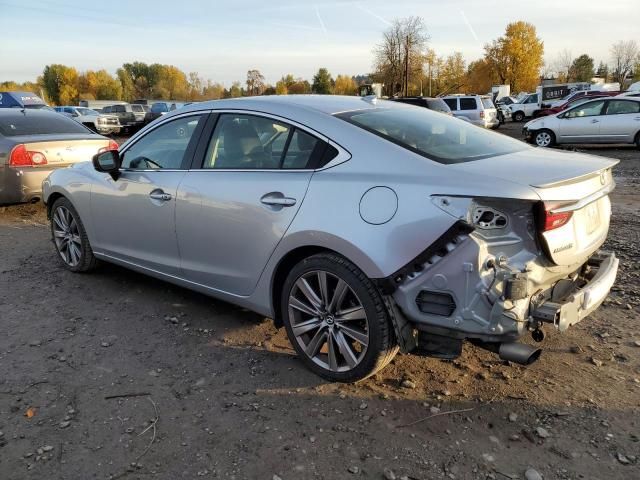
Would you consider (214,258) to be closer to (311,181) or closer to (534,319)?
(311,181)

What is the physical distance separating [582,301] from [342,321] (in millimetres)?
1287

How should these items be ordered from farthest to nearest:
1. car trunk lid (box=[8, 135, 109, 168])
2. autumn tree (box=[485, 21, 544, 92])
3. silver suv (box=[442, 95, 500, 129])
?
1. autumn tree (box=[485, 21, 544, 92])
2. silver suv (box=[442, 95, 500, 129])
3. car trunk lid (box=[8, 135, 109, 168])

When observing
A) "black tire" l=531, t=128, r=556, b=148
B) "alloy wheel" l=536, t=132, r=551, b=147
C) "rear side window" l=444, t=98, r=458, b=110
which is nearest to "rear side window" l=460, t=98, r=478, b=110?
"rear side window" l=444, t=98, r=458, b=110

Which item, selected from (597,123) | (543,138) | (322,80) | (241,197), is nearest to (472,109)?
(543,138)

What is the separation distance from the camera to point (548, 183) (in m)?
2.62

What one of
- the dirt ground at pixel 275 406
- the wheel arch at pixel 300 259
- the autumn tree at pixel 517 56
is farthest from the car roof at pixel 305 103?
the autumn tree at pixel 517 56

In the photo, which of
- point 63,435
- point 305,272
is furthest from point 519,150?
point 63,435

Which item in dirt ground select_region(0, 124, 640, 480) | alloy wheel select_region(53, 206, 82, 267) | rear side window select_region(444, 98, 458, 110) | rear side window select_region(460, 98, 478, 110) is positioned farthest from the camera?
rear side window select_region(444, 98, 458, 110)

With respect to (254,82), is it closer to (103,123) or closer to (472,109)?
(103,123)

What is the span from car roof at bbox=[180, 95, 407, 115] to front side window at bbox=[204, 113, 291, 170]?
109 mm

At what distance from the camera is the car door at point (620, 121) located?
602 inches

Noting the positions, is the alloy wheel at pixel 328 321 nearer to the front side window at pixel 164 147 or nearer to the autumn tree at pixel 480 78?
the front side window at pixel 164 147

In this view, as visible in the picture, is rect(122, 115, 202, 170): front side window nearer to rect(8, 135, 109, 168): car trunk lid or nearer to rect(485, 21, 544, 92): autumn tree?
rect(8, 135, 109, 168): car trunk lid

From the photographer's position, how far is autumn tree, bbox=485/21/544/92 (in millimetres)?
76500
